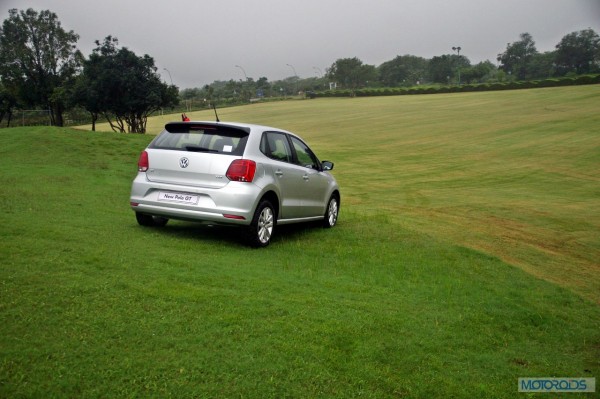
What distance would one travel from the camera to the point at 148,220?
29.5 ft

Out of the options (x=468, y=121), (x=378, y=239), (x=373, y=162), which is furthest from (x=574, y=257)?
(x=468, y=121)

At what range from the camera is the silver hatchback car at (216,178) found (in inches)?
317

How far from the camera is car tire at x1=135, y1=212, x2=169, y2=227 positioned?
888cm

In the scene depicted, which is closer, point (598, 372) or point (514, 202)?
point (598, 372)

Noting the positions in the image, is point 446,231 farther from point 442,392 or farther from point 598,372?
point 442,392

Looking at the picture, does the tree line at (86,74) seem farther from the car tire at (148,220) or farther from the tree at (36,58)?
the car tire at (148,220)

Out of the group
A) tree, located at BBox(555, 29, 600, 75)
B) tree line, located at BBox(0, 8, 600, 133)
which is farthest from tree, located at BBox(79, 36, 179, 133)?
tree, located at BBox(555, 29, 600, 75)

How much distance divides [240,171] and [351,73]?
150028 mm

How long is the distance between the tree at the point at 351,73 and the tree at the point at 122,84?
116848mm

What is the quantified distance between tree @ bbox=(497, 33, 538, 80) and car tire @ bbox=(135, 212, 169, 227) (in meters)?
136

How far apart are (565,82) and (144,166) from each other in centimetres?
7593

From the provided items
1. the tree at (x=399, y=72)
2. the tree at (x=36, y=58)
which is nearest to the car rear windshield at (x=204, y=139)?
the tree at (x=36, y=58)

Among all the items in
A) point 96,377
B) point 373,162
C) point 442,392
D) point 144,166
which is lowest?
point 373,162

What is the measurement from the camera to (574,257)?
33.0ft
